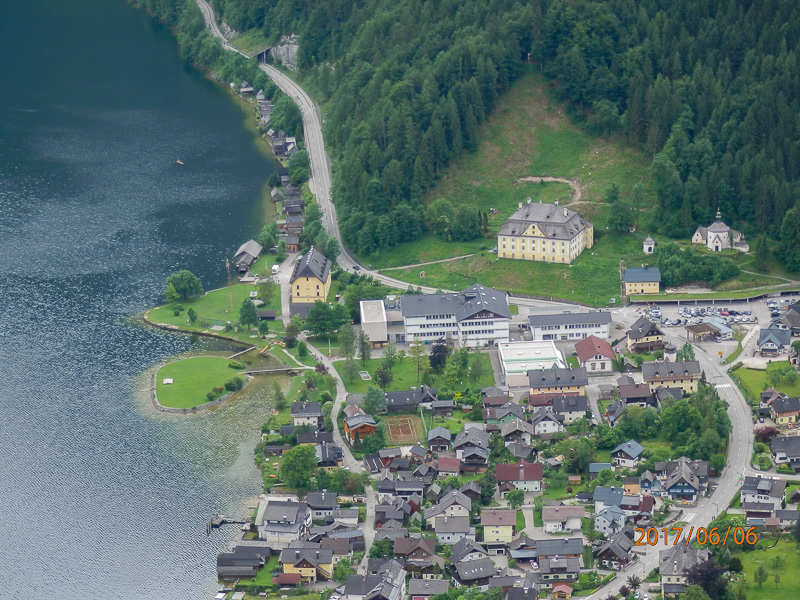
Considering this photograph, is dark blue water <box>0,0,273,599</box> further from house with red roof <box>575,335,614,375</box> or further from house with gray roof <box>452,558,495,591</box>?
house with red roof <box>575,335,614,375</box>

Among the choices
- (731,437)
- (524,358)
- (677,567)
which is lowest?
(524,358)

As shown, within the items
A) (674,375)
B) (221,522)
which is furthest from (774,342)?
(221,522)

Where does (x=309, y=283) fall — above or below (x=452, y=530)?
below

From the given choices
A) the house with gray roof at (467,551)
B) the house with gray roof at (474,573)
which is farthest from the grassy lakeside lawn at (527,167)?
the house with gray roof at (474,573)

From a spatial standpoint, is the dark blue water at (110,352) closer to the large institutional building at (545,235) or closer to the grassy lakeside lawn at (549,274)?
the grassy lakeside lawn at (549,274)

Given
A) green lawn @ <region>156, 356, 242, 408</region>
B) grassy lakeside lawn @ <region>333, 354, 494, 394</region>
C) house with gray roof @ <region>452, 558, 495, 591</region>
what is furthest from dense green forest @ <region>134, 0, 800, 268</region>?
house with gray roof @ <region>452, 558, 495, 591</region>

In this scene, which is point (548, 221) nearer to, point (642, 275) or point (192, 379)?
point (642, 275)

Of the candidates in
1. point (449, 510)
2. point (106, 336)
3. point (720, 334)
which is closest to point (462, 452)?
point (449, 510)
